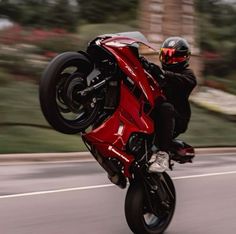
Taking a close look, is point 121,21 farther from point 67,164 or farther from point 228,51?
point 67,164

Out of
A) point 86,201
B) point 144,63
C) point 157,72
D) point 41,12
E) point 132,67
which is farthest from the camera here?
point 41,12

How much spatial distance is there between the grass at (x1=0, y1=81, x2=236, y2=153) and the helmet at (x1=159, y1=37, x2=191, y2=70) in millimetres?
7137

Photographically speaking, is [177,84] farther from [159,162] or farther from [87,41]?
[87,41]

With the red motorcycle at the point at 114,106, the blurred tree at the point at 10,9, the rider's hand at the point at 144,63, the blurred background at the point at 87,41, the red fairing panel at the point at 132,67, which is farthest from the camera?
the blurred tree at the point at 10,9

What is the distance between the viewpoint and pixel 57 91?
17.8 feet

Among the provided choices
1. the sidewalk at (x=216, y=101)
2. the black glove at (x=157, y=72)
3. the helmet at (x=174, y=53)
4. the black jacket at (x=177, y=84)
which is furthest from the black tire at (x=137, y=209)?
the sidewalk at (x=216, y=101)

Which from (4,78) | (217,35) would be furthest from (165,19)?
(217,35)

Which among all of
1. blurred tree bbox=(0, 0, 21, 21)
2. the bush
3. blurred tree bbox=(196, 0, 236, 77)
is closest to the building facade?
the bush

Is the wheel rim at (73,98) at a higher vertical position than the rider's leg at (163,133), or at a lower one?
higher

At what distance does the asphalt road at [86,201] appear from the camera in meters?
6.76

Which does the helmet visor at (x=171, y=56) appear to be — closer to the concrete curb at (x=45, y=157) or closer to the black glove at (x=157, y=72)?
the black glove at (x=157, y=72)

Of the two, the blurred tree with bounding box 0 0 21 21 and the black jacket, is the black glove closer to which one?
the black jacket

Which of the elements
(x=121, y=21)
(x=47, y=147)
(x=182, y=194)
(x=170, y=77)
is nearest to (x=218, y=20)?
(x=121, y=21)

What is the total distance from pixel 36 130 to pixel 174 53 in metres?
8.91
